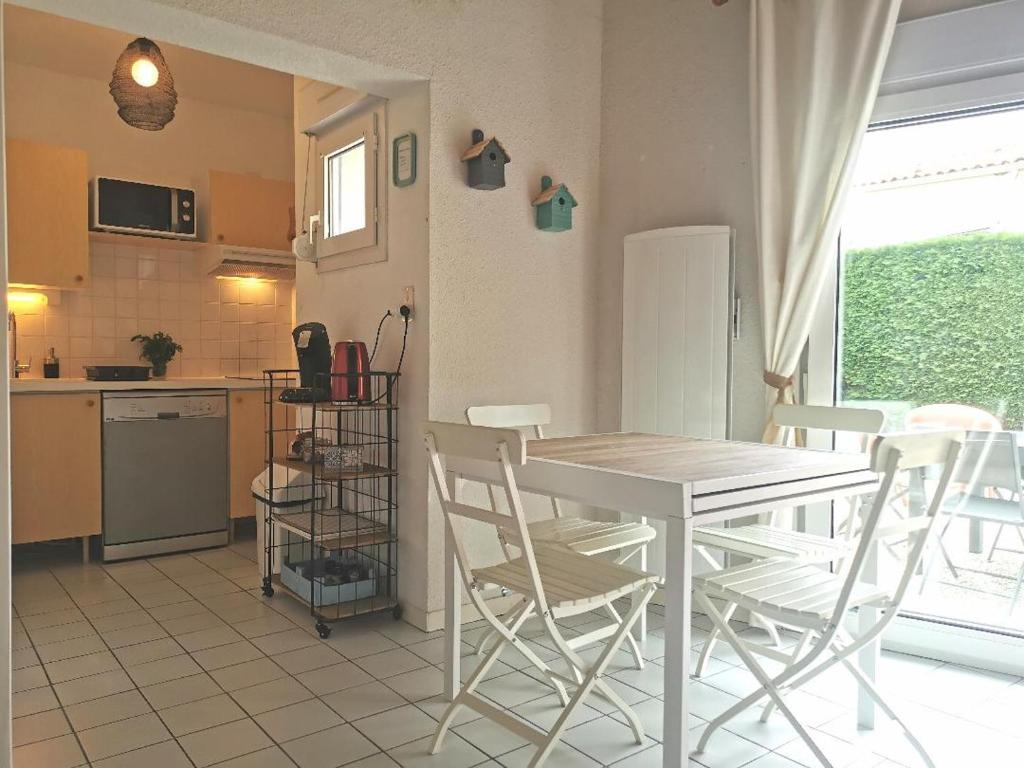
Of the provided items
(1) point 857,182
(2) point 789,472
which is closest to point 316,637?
(2) point 789,472

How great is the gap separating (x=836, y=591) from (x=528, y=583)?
0.85 m

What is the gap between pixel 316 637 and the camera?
303cm

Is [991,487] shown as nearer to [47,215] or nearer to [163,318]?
[163,318]

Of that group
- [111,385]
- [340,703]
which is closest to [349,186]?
[111,385]

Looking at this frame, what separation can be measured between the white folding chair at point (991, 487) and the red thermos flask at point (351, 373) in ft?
7.50

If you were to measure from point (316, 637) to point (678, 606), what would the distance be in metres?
1.78

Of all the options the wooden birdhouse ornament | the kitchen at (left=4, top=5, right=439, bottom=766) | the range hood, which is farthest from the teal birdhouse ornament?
the range hood

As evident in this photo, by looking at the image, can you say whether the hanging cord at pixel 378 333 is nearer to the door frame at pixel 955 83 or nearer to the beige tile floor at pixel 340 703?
the beige tile floor at pixel 340 703

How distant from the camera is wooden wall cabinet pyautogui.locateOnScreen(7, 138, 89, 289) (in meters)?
4.19

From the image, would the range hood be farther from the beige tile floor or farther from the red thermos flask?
the beige tile floor

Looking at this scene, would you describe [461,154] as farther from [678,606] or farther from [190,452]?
[190,452]

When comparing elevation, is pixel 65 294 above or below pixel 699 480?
above

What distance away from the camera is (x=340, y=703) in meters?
2.44

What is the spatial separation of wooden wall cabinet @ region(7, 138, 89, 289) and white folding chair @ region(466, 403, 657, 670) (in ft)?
9.74
